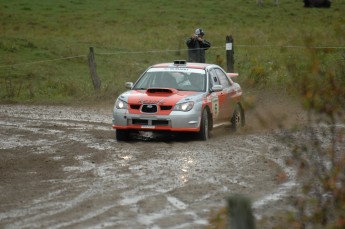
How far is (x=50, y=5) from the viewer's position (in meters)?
60.1

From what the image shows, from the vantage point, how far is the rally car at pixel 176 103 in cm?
1655

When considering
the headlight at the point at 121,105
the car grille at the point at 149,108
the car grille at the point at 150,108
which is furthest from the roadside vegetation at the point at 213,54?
the headlight at the point at 121,105

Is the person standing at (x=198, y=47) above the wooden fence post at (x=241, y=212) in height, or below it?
below

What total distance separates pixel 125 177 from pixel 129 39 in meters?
33.0

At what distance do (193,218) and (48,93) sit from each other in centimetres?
1852

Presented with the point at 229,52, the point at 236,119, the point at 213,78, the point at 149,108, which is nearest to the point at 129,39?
the point at 229,52

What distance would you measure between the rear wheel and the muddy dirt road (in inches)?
9.6

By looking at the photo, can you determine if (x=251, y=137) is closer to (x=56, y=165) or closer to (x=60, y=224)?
(x=56, y=165)

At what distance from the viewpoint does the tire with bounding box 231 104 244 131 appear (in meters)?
18.8

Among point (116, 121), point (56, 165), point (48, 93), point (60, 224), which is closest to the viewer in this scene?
point (60, 224)

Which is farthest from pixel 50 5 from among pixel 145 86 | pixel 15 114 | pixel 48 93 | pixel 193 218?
pixel 193 218

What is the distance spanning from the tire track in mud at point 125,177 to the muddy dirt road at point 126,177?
0.04 ft

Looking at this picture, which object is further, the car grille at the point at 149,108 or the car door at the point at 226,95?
the car door at the point at 226,95

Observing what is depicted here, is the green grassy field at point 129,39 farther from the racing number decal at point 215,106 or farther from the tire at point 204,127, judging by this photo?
the tire at point 204,127
